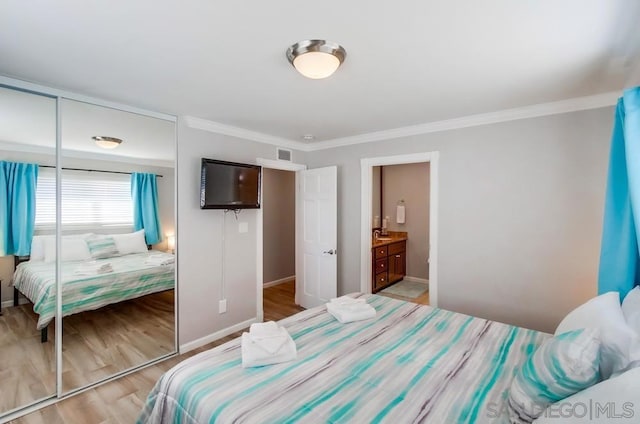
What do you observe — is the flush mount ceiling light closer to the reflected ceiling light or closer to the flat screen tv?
the flat screen tv

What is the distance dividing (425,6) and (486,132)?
194 centimetres

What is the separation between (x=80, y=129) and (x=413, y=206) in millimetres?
4964

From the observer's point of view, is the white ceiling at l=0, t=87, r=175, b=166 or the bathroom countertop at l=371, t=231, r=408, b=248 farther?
the bathroom countertop at l=371, t=231, r=408, b=248

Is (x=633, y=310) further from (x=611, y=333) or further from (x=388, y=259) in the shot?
(x=388, y=259)

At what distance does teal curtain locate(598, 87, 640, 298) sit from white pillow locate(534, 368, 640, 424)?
0.98 meters

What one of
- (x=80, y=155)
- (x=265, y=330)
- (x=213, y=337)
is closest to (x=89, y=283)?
(x=80, y=155)

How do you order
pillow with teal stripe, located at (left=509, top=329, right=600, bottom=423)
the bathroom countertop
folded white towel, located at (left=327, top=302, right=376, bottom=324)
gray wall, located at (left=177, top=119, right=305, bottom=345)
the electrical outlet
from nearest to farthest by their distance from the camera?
1. pillow with teal stripe, located at (left=509, top=329, right=600, bottom=423)
2. folded white towel, located at (left=327, top=302, right=376, bottom=324)
3. gray wall, located at (left=177, top=119, right=305, bottom=345)
4. the electrical outlet
5. the bathroom countertop

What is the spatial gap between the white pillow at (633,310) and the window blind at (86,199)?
11.0ft

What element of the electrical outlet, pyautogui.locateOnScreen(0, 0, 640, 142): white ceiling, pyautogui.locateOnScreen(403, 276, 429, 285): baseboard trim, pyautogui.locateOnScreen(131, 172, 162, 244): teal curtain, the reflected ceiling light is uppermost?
pyautogui.locateOnScreen(0, 0, 640, 142): white ceiling

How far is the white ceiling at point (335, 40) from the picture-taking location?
136cm

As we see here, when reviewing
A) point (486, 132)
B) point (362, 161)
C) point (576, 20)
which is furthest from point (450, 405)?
point (362, 161)

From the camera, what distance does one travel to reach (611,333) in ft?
4.08

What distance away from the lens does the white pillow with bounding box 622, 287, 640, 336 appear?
4.15 ft

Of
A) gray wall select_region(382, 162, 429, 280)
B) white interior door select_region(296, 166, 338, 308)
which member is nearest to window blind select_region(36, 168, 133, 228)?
white interior door select_region(296, 166, 338, 308)
